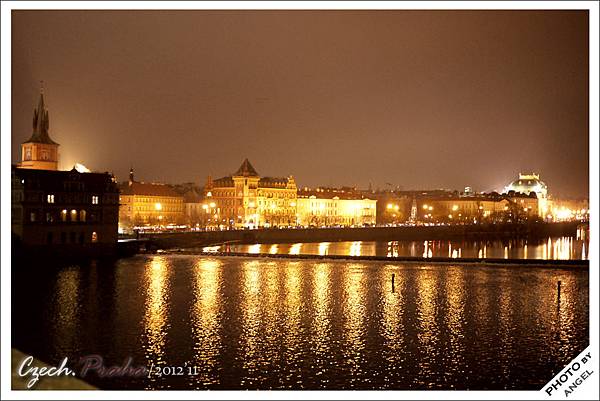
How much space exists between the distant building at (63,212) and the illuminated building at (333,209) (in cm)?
6334

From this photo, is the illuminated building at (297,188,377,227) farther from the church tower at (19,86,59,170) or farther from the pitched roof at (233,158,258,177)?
the church tower at (19,86,59,170)

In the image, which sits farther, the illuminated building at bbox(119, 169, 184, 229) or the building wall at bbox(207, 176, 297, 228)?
the building wall at bbox(207, 176, 297, 228)

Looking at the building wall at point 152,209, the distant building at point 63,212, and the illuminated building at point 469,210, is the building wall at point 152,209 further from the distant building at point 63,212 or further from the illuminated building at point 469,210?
the illuminated building at point 469,210

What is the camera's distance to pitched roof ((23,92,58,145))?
7725cm

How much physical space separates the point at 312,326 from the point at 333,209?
10282 cm

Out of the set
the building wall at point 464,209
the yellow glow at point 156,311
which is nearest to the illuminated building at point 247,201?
the building wall at point 464,209

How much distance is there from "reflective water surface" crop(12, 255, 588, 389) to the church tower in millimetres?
41571

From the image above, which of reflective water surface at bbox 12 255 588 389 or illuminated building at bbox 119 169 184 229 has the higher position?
illuminated building at bbox 119 169 184 229

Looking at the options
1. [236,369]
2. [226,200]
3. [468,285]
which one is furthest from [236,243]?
[236,369]

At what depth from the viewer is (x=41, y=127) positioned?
7850 cm

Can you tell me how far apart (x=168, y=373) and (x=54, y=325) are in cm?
752

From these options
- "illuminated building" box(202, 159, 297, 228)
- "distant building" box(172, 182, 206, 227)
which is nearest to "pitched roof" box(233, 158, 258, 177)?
"illuminated building" box(202, 159, 297, 228)

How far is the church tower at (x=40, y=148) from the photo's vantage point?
250 ft

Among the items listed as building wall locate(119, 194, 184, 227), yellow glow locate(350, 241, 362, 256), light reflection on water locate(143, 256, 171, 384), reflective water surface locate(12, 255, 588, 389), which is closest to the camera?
reflective water surface locate(12, 255, 588, 389)
